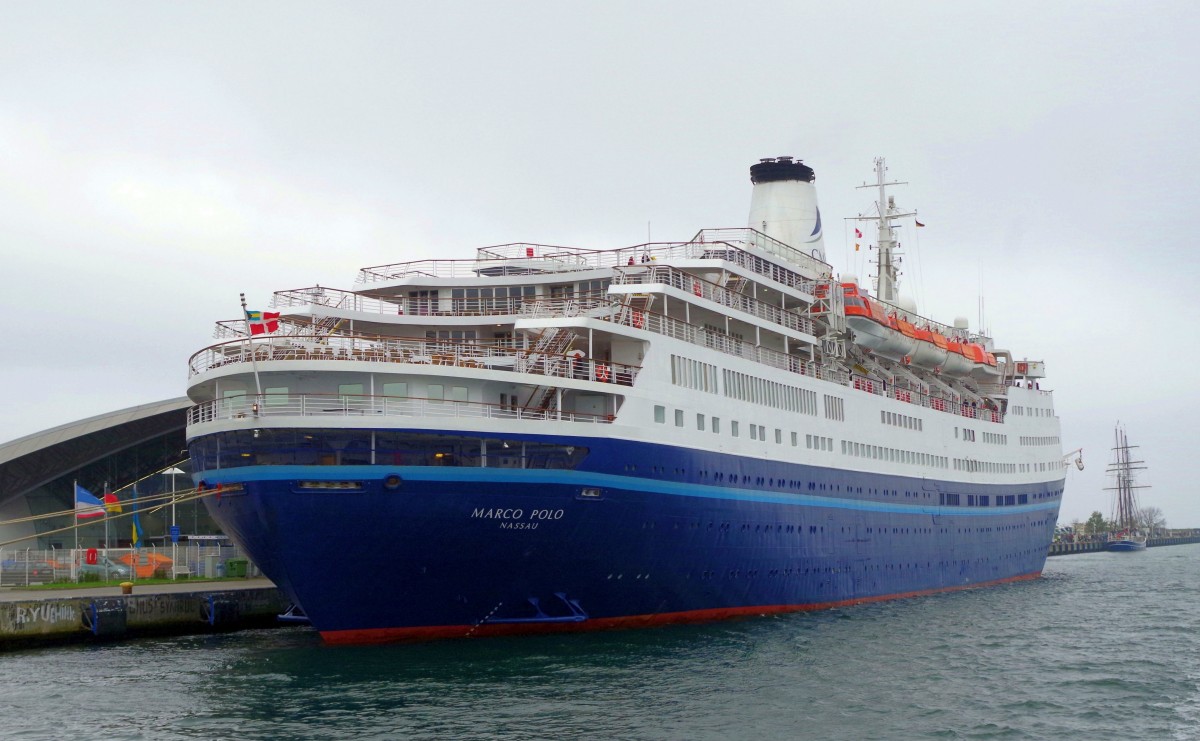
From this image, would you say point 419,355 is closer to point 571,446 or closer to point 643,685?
point 571,446

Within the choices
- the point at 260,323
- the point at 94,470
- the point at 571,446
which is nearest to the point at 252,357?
the point at 260,323

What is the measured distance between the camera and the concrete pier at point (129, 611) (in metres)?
32.1

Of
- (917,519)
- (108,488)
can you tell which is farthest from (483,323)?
(108,488)

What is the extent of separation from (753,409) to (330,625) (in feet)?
46.0

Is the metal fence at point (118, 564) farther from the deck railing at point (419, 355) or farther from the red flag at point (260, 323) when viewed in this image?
the red flag at point (260, 323)

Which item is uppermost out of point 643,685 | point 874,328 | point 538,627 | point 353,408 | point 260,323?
point 874,328

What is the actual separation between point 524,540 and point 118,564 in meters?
20.7

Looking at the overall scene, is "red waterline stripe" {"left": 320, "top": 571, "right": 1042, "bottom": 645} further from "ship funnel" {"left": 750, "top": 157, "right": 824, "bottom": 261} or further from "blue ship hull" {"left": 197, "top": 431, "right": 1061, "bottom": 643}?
"ship funnel" {"left": 750, "top": 157, "right": 824, "bottom": 261}

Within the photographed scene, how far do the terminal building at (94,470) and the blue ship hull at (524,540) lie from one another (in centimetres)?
2070

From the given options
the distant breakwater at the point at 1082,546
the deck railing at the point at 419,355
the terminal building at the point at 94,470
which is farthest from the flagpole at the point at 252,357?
the distant breakwater at the point at 1082,546

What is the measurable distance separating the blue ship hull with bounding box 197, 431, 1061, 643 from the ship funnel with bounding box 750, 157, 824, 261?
1451 cm

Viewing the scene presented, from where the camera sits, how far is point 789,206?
5009cm

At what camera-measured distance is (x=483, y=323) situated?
3441cm

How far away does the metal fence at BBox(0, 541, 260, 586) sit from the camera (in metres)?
40.4
